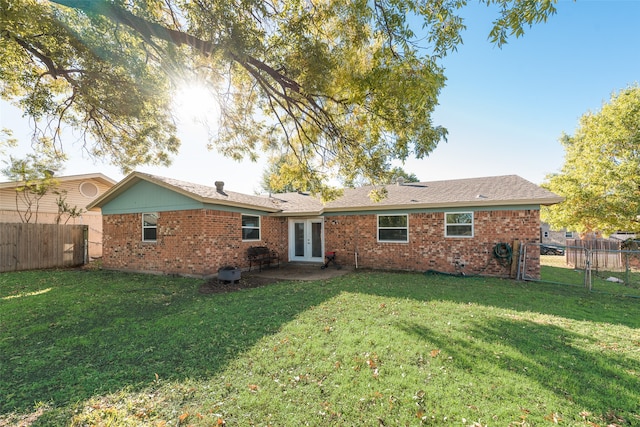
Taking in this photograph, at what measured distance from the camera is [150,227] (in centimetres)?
1110

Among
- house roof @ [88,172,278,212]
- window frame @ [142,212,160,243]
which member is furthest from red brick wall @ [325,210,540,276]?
window frame @ [142,212,160,243]

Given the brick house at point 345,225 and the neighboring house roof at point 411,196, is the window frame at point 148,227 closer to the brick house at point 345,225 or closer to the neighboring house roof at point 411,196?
the brick house at point 345,225

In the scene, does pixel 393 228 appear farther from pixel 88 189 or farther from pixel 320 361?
pixel 88 189

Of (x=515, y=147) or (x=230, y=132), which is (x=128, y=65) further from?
(x=515, y=147)

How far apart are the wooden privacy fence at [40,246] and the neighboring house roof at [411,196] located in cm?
271

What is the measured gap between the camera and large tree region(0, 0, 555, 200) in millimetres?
4918

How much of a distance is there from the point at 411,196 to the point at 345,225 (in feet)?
10.6

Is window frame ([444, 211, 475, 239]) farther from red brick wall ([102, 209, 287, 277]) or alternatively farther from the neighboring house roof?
red brick wall ([102, 209, 287, 277])

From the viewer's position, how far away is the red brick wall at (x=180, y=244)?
32.7ft

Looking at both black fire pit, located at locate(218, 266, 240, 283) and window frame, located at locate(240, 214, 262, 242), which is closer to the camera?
black fire pit, located at locate(218, 266, 240, 283)

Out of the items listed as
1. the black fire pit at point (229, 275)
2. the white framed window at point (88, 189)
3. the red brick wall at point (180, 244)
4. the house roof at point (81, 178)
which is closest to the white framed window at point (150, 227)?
the red brick wall at point (180, 244)

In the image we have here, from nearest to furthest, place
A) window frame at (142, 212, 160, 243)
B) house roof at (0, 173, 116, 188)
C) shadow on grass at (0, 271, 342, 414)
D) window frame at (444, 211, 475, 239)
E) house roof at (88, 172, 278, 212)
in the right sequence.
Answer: shadow on grass at (0, 271, 342, 414) → house roof at (88, 172, 278, 212) → window frame at (444, 211, 475, 239) → window frame at (142, 212, 160, 243) → house roof at (0, 173, 116, 188)

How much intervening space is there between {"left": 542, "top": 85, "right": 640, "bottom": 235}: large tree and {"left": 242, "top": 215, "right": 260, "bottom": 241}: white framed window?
1478 centimetres

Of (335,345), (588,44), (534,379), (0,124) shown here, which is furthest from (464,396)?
(0,124)
